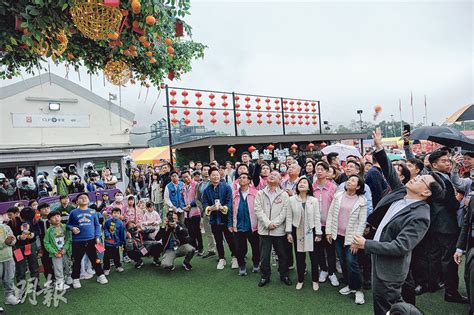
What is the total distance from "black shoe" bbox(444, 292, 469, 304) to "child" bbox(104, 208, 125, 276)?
190 inches

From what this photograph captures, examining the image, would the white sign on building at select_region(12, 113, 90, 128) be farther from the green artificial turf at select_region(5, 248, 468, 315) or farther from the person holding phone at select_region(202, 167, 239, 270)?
the person holding phone at select_region(202, 167, 239, 270)

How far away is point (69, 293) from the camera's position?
4535 millimetres

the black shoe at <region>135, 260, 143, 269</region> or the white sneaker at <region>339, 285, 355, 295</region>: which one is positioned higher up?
the white sneaker at <region>339, 285, 355, 295</region>

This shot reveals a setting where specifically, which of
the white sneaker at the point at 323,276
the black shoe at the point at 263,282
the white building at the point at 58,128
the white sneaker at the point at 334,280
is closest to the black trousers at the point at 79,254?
A: the black shoe at the point at 263,282

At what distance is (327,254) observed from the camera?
4348 millimetres

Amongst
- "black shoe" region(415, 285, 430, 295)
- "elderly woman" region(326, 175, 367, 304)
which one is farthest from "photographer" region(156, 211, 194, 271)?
"black shoe" region(415, 285, 430, 295)

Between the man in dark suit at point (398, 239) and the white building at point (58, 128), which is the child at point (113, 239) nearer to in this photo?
the man in dark suit at point (398, 239)

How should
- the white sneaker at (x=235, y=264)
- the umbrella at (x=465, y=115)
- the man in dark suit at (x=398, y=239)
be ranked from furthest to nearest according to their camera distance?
the umbrella at (x=465, y=115) < the white sneaker at (x=235, y=264) < the man in dark suit at (x=398, y=239)

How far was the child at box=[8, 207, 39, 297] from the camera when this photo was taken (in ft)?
15.5

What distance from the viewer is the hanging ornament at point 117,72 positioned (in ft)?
12.0

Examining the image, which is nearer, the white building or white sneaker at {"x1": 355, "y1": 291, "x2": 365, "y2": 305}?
white sneaker at {"x1": 355, "y1": 291, "x2": 365, "y2": 305}

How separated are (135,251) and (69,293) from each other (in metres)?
1.16

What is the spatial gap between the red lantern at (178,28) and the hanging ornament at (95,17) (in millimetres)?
894

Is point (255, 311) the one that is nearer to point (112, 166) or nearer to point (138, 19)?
point (138, 19)
